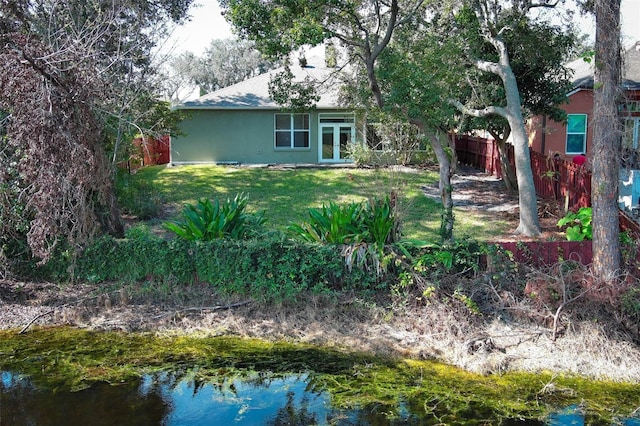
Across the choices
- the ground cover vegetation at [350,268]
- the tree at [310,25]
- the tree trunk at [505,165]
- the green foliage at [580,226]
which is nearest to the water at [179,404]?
the ground cover vegetation at [350,268]

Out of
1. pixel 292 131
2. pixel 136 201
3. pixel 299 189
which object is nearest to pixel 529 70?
pixel 299 189

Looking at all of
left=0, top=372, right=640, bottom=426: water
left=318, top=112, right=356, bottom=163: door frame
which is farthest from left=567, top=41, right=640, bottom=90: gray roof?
left=0, top=372, right=640, bottom=426: water

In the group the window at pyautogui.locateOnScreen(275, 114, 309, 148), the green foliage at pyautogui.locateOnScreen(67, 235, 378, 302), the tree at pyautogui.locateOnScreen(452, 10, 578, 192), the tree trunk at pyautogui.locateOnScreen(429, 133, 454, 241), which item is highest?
the tree at pyautogui.locateOnScreen(452, 10, 578, 192)

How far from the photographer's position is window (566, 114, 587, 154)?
21.2 meters

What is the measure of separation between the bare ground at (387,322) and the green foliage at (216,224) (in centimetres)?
88

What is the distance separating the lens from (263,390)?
6953 millimetres

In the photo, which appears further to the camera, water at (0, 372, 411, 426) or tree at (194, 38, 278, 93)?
tree at (194, 38, 278, 93)

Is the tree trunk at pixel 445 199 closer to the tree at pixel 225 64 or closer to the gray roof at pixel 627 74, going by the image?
the gray roof at pixel 627 74

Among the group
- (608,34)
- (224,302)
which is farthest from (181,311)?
(608,34)

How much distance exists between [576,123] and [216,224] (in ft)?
53.0

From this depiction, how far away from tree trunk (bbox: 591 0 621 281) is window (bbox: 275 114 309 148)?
1651 cm

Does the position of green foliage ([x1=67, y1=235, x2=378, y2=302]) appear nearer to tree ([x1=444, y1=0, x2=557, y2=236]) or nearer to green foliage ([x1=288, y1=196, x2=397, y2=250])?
green foliage ([x1=288, y1=196, x2=397, y2=250])

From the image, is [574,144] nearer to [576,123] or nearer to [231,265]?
[576,123]

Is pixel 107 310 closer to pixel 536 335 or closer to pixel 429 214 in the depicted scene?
pixel 536 335
